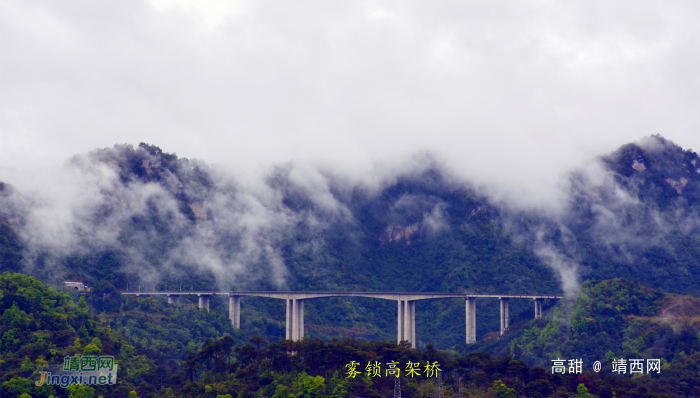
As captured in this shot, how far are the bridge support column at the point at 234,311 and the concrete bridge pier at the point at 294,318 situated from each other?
7.12m

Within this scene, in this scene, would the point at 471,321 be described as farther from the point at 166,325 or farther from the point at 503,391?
the point at 503,391

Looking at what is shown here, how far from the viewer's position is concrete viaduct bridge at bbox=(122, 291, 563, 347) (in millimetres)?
107625

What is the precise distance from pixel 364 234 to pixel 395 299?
2251 inches

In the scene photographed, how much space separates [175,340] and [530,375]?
46.0 metres

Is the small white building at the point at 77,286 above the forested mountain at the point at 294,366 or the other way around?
above

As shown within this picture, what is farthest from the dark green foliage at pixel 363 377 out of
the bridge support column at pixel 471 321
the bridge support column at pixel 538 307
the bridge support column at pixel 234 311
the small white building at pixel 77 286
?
the bridge support column at pixel 234 311

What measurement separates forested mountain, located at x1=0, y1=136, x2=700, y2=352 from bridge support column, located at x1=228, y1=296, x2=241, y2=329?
2.28 metres

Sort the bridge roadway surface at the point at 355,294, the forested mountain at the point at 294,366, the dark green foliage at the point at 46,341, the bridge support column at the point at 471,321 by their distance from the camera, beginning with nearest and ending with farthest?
the dark green foliage at the point at 46,341
the forested mountain at the point at 294,366
the bridge roadway surface at the point at 355,294
the bridge support column at the point at 471,321

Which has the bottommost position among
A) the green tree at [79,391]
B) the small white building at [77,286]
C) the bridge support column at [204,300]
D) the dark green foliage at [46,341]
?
the green tree at [79,391]

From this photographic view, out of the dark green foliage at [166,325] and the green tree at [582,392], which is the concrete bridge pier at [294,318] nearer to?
the dark green foliage at [166,325]

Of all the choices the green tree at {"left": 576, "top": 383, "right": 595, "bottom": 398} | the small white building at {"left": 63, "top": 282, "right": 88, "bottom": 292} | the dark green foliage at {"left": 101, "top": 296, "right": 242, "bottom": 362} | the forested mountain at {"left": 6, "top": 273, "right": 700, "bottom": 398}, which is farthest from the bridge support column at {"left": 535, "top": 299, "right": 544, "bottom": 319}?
the small white building at {"left": 63, "top": 282, "right": 88, "bottom": 292}

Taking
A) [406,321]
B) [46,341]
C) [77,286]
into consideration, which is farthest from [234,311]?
[46,341]

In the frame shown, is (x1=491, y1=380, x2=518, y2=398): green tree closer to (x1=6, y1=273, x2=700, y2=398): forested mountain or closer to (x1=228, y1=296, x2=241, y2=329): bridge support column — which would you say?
(x1=6, y1=273, x2=700, y2=398): forested mountain

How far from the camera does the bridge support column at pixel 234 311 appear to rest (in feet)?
370
